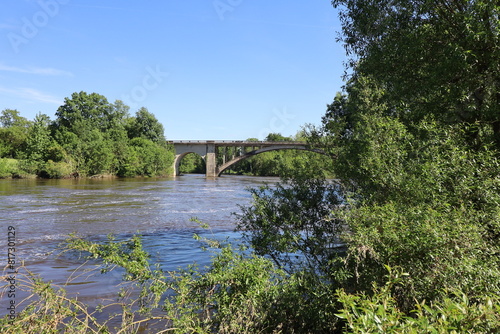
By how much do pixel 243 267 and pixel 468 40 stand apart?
20.4 feet

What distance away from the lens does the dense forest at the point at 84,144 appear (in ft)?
196

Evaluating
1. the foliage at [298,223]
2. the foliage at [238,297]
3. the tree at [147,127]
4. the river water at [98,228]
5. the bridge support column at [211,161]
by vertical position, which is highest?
the tree at [147,127]

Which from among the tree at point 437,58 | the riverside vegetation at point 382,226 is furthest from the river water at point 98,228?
the tree at point 437,58

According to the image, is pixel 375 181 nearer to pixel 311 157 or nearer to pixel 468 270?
pixel 311 157

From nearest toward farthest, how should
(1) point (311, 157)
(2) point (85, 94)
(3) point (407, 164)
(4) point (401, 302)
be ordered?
(4) point (401, 302), (3) point (407, 164), (1) point (311, 157), (2) point (85, 94)

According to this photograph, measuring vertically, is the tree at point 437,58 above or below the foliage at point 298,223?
above

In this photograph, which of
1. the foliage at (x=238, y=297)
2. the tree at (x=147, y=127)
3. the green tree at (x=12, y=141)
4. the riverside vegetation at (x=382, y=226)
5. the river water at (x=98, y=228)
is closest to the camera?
the riverside vegetation at (x=382, y=226)

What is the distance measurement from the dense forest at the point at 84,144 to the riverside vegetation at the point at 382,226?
57.7m

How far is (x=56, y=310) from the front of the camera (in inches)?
196

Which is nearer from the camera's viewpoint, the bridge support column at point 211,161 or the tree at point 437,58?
the tree at point 437,58

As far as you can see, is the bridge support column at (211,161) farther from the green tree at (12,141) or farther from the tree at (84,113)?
the green tree at (12,141)

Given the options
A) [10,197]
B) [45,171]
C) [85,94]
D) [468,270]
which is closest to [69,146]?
[45,171]

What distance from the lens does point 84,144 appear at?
6475 cm

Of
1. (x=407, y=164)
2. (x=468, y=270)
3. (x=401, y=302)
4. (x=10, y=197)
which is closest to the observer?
(x=468, y=270)
